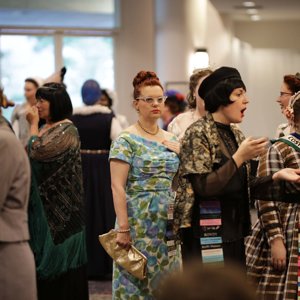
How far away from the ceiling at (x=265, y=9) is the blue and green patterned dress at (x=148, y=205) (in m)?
6.85

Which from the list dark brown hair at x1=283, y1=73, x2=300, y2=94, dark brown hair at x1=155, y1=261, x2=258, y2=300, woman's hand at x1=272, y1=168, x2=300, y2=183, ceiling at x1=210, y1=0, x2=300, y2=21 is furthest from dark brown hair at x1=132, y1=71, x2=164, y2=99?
ceiling at x1=210, y1=0, x2=300, y2=21

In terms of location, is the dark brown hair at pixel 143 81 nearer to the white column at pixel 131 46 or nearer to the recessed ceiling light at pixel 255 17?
Answer: the white column at pixel 131 46

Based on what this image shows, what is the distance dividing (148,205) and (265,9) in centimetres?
770

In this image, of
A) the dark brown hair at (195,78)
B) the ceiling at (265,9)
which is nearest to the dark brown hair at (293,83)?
the dark brown hair at (195,78)

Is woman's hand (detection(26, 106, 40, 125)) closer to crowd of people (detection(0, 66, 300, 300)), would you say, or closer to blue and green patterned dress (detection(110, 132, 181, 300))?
crowd of people (detection(0, 66, 300, 300))

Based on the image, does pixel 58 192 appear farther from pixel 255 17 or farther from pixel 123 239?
pixel 255 17

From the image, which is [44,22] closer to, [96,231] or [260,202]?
[96,231]

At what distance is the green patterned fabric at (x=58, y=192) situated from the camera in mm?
4359

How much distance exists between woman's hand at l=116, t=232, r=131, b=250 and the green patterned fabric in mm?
624

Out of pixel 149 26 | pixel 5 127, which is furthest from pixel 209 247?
pixel 149 26

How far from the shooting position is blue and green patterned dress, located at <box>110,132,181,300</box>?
148 inches

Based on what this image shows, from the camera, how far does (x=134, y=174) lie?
377 cm

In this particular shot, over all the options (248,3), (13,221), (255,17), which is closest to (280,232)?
(13,221)

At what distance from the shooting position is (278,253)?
3350mm
